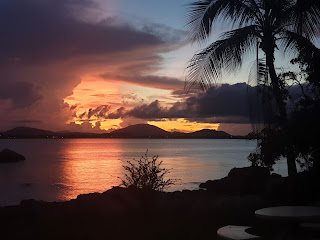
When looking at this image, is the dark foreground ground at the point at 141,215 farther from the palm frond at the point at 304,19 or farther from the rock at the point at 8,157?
the rock at the point at 8,157

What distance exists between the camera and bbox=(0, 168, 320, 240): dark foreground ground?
29.7 ft

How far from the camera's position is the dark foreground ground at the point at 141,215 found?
29.7 ft

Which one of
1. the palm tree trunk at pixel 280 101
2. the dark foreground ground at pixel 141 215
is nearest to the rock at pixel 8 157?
the dark foreground ground at pixel 141 215

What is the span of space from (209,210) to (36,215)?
4535mm

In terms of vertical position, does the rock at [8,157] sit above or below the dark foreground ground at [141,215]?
below

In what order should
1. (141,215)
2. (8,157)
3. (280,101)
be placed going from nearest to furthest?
1. (141,215)
2. (280,101)
3. (8,157)

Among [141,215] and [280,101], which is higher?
[280,101]

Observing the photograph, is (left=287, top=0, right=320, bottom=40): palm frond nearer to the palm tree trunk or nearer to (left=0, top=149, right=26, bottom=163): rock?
the palm tree trunk

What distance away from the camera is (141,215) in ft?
35.1

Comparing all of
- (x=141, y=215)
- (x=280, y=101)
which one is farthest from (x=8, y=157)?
(x=141, y=215)

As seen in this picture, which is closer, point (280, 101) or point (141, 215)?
point (141, 215)

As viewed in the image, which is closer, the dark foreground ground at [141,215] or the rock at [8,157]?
the dark foreground ground at [141,215]

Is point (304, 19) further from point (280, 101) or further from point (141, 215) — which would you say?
point (141, 215)

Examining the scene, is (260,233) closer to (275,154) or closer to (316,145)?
(316,145)
